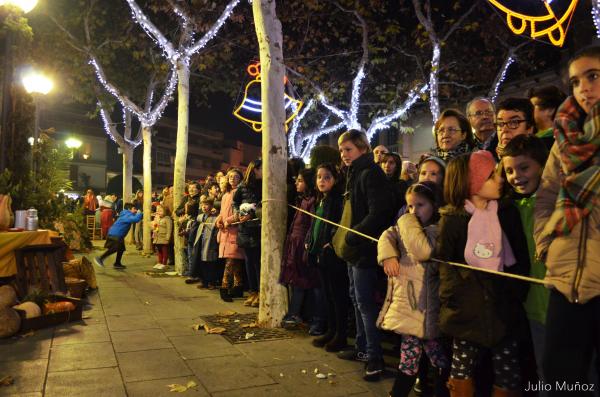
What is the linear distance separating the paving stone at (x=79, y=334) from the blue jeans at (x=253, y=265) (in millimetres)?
2142

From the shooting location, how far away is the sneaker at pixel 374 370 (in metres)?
Answer: 4.01

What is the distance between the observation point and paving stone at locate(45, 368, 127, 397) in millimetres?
3586

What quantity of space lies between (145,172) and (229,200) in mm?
9829

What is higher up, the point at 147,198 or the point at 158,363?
the point at 147,198

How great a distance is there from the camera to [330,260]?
15.8 ft

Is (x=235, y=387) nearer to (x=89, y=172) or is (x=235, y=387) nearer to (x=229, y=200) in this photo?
(x=229, y=200)

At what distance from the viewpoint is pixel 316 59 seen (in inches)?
698

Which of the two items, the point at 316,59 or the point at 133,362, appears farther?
the point at 316,59

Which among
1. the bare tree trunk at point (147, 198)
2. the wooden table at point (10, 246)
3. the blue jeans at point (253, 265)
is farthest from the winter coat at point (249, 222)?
the bare tree trunk at point (147, 198)

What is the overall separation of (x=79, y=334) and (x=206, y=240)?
10.9ft

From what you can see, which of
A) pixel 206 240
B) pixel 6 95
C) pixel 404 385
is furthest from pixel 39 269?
pixel 404 385

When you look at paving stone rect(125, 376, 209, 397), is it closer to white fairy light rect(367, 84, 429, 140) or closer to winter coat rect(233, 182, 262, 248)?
winter coat rect(233, 182, 262, 248)

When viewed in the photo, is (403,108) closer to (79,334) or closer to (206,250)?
(206,250)

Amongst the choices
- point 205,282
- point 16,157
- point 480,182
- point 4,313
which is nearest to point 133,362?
point 4,313
